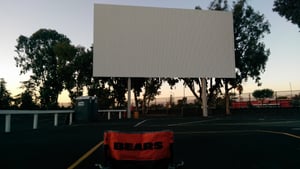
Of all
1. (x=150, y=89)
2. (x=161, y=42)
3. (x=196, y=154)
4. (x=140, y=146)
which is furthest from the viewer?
(x=150, y=89)

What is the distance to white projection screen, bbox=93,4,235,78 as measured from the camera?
36.5 metres

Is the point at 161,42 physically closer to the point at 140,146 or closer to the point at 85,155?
the point at 85,155

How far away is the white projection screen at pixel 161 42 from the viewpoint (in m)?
36.5

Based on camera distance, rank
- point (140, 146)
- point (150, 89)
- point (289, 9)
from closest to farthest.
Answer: point (140, 146), point (289, 9), point (150, 89)

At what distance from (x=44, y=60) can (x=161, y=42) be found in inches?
1402

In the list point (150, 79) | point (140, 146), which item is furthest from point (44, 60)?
point (140, 146)

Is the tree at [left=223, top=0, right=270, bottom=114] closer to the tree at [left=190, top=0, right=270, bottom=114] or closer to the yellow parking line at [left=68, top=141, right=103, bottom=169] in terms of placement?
the tree at [left=190, top=0, right=270, bottom=114]

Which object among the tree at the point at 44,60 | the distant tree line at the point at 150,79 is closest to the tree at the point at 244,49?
the distant tree line at the point at 150,79

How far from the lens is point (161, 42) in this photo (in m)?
38.0

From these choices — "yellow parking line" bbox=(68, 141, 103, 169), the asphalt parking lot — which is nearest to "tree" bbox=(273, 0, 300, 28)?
the asphalt parking lot

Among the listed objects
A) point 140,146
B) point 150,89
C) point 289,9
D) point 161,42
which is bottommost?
point 140,146

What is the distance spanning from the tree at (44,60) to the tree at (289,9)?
134 feet

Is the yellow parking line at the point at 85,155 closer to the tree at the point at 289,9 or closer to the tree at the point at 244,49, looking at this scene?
the tree at the point at 289,9

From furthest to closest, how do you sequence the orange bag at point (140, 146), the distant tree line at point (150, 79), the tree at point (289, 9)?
the distant tree line at point (150, 79)
the tree at point (289, 9)
the orange bag at point (140, 146)
